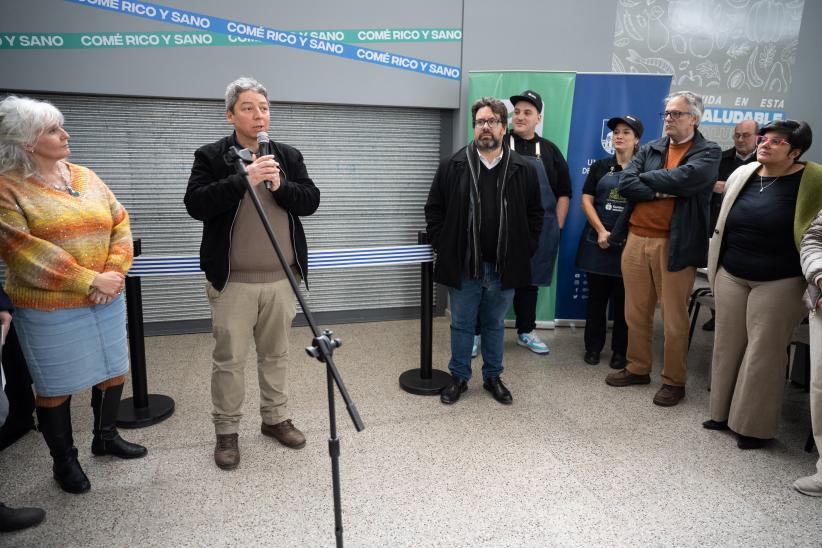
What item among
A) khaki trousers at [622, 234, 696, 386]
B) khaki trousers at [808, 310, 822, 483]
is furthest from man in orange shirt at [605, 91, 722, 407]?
khaki trousers at [808, 310, 822, 483]

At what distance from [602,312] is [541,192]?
3.24ft

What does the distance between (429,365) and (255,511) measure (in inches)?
60.8

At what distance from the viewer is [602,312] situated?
4004 mm

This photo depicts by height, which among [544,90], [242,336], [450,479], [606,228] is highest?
[544,90]

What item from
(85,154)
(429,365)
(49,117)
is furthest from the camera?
(85,154)

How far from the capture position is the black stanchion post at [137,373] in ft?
9.83

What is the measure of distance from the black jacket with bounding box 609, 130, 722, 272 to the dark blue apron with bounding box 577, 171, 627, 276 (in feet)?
1.77

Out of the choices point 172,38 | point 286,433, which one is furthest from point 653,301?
point 172,38

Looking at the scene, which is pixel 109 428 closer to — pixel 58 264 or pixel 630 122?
pixel 58 264

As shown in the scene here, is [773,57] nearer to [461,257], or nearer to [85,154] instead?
[461,257]

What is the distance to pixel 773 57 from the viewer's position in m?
5.29

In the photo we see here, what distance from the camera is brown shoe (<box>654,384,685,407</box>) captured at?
3.33m

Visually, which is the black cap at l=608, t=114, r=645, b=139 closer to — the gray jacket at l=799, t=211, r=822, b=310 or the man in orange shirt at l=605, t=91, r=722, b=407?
the man in orange shirt at l=605, t=91, r=722, b=407

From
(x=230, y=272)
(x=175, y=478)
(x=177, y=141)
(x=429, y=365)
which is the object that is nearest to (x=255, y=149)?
(x=230, y=272)
